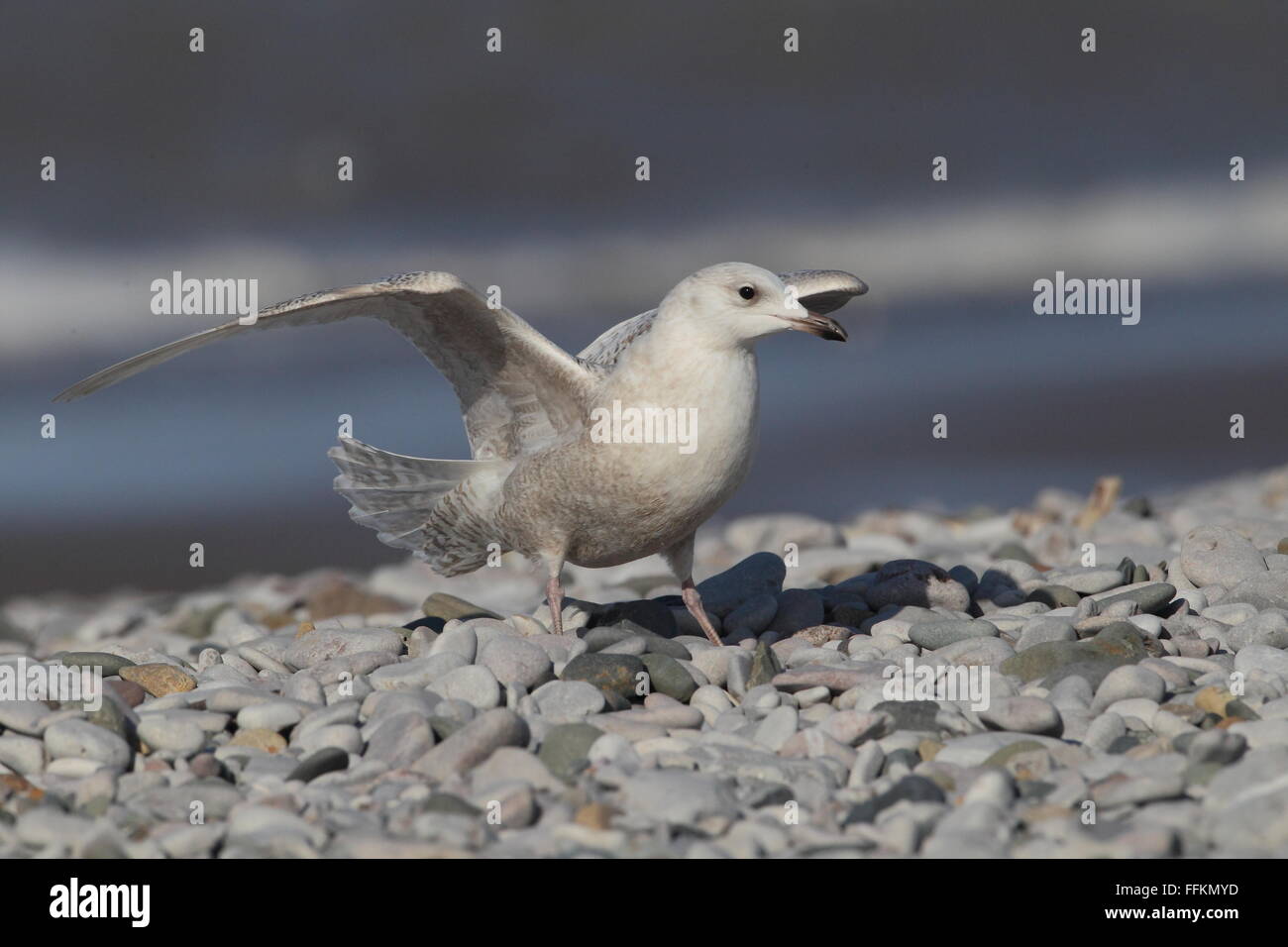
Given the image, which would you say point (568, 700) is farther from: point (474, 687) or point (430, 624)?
point (430, 624)

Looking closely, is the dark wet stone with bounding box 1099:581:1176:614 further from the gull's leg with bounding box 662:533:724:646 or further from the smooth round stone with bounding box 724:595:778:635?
the gull's leg with bounding box 662:533:724:646

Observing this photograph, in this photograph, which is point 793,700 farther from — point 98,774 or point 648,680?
point 98,774

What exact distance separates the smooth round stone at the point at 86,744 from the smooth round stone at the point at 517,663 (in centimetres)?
114

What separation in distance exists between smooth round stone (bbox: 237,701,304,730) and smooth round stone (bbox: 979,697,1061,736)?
2.14 m

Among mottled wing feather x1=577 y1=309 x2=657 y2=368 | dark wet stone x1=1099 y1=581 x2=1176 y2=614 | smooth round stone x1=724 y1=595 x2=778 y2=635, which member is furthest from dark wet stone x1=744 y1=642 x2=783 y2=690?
dark wet stone x1=1099 y1=581 x2=1176 y2=614

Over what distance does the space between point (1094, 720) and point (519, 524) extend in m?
2.36

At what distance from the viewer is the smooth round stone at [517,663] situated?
4.61 meters

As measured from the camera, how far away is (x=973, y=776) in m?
3.75

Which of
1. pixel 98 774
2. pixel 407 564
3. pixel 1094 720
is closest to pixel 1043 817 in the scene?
pixel 1094 720

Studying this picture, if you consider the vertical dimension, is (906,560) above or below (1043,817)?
above

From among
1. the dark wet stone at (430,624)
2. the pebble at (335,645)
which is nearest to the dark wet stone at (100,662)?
→ the pebble at (335,645)

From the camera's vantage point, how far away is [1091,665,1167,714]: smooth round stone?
4.32 meters
